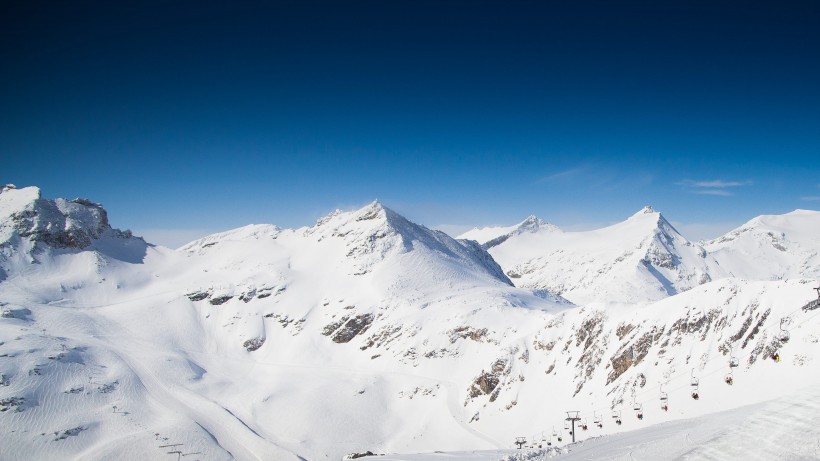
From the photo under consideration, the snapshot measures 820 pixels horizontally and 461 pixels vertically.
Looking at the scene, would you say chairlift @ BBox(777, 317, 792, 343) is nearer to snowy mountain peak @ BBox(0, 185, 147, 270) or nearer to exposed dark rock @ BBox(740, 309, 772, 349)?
exposed dark rock @ BBox(740, 309, 772, 349)

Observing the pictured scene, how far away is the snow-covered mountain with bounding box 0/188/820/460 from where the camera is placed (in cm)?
5653

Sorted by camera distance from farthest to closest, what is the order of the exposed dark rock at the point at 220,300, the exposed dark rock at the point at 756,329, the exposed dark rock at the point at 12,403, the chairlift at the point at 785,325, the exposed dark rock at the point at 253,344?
the exposed dark rock at the point at 220,300
the exposed dark rock at the point at 253,344
the exposed dark rock at the point at 12,403
the exposed dark rock at the point at 756,329
the chairlift at the point at 785,325

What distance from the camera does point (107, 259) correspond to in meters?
188

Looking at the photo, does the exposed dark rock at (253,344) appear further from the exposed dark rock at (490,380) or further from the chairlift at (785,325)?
the chairlift at (785,325)

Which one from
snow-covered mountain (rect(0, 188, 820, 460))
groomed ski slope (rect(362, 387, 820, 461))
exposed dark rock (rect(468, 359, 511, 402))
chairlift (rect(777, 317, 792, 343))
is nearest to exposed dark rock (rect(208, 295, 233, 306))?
snow-covered mountain (rect(0, 188, 820, 460))

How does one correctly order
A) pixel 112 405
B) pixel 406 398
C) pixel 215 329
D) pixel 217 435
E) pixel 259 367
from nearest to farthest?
pixel 217 435 → pixel 112 405 → pixel 406 398 → pixel 259 367 → pixel 215 329

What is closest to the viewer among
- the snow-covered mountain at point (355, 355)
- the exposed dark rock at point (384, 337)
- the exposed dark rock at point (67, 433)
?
the snow-covered mountain at point (355, 355)

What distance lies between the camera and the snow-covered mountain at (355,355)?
56.5m

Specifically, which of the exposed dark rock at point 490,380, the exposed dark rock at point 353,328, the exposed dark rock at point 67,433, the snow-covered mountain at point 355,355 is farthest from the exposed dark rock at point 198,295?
the exposed dark rock at point 490,380

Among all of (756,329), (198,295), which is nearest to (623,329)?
(756,329)

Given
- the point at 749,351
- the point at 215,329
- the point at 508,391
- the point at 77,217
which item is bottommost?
the point at 508,391

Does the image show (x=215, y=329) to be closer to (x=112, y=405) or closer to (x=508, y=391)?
(x=112, y=405)

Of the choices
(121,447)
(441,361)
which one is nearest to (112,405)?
(121,447)

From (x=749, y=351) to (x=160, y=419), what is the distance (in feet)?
283
